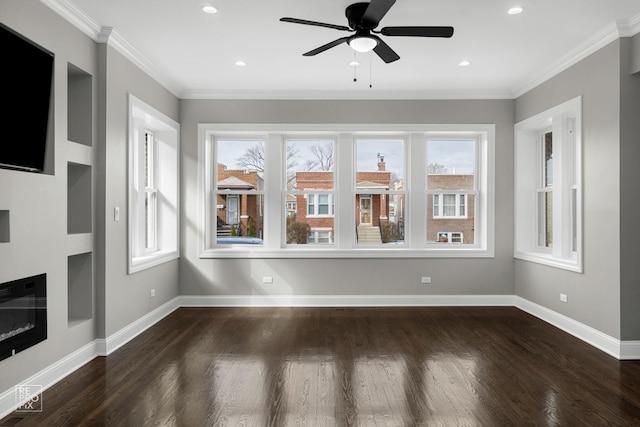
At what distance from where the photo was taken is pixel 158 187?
18.0 ft

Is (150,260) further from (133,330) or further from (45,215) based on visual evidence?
(45,215)

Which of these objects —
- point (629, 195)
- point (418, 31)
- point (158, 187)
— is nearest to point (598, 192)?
point (629, 195)

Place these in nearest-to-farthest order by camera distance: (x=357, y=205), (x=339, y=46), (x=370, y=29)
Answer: (x=370, y=29), (x=339, y=46), (x=357, y=205)

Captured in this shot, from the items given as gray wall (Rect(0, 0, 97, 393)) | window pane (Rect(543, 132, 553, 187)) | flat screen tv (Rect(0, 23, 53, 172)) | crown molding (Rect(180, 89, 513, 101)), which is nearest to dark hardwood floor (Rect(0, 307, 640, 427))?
gray wall (Rect(0, 0, 97, 393))

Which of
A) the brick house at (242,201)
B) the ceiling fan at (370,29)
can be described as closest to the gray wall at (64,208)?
the brick house at (242,201)

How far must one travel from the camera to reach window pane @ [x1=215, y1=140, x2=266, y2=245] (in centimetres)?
580

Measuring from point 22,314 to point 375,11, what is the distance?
3.19 metres

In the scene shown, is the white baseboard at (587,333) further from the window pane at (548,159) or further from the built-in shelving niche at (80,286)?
the built-in shelving niche at (80,286)

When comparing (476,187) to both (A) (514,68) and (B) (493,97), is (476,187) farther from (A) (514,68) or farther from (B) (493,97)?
(A) (514,68)

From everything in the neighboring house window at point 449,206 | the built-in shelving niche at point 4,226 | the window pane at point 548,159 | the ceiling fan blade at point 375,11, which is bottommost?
the built-in shelving niche at point 4,226

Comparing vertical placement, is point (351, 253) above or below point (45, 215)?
below

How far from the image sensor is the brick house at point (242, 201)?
19.0 feet

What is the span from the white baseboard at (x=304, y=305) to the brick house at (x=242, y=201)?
102 centimetres

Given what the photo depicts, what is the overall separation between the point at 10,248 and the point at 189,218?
2943mm
